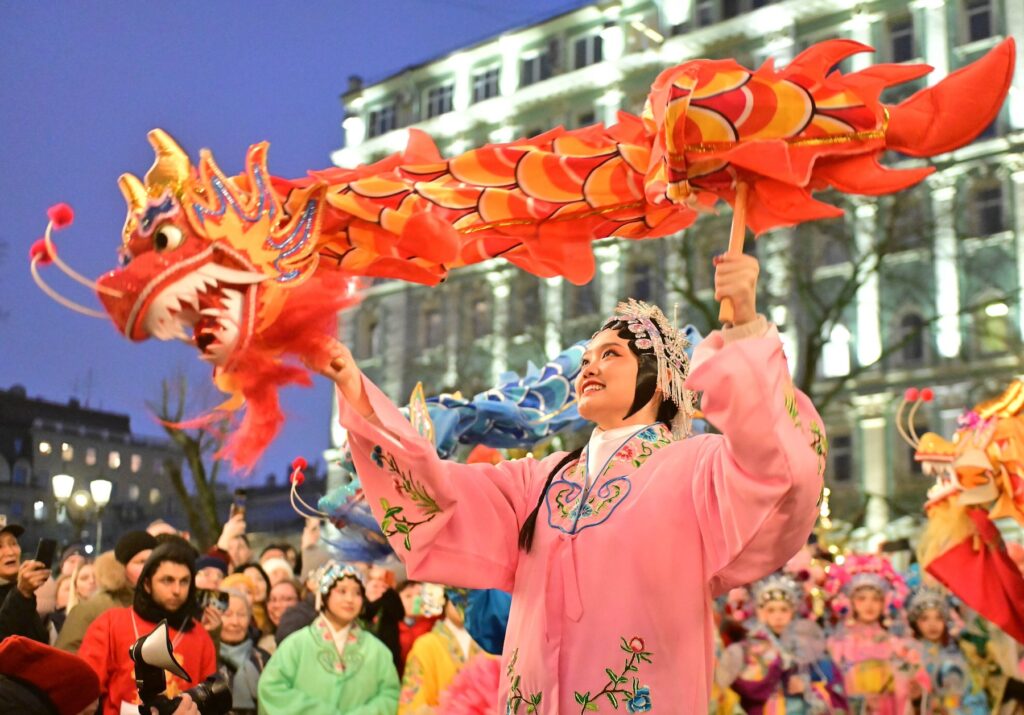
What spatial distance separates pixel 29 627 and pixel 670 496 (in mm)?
3314

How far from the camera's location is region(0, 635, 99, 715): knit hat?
3711 mm

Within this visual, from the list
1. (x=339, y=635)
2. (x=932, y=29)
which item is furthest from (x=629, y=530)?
(x=932, y=29)

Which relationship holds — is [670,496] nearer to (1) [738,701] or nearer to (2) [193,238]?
(2) [193,238]

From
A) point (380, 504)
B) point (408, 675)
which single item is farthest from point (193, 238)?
point (408, 675)

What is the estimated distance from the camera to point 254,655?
698 cm

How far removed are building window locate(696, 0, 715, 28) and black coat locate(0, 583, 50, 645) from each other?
25.4 meters

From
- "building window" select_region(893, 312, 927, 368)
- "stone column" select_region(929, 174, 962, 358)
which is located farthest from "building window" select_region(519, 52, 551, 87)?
"stone column" select_region(929, 174, 962, 358)

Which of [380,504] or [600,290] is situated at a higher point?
[600,290]

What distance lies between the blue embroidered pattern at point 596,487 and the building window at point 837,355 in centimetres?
2174

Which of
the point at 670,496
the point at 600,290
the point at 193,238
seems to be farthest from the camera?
the point at 600,290

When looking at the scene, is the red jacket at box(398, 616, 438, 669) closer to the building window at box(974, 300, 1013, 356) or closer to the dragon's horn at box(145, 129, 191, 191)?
the dragon's horn at box(145, 129, 191, 191)

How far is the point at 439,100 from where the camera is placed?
34156mm

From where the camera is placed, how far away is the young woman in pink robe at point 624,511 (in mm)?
2877

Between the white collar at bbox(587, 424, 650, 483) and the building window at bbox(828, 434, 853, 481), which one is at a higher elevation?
the building window at bbox(828, 434, 853, 481)
